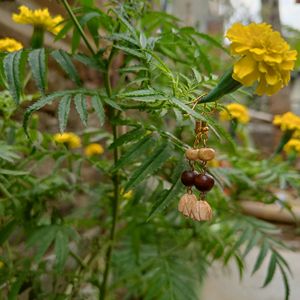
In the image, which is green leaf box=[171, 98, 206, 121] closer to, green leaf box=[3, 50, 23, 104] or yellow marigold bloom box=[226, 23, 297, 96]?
yellow marigold bloom box=[226, 23, 297, 96]

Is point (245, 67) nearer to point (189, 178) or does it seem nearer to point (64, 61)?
point (189, 178)

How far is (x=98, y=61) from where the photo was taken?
1.70ft

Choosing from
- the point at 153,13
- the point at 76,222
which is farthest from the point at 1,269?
the point at 153,13

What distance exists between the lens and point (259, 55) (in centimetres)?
32

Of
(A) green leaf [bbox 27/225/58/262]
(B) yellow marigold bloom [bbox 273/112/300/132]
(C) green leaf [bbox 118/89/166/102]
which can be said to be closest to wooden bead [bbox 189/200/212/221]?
(C) green leaf [bbox 118/89/166/102]

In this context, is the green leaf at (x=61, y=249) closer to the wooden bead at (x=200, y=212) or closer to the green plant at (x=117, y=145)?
the green plant at (x=117, y=145)

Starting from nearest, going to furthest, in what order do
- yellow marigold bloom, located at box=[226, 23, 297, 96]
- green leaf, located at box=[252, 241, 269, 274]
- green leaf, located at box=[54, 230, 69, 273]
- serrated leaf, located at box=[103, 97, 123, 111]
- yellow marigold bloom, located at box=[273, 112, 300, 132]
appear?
yellow marigold bloom, located at box=[226, 23, 297, 96], serrated leaf, located at box=[103, 97, 123, 111], green leaf, located at box=[54, 230, 69, 273], green leaf, located at box=[252, 241, 269, 274], yellow marigold bloom, located at box=[273, 112, 300, 132]

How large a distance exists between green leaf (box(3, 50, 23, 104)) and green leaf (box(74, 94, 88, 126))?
0.21 ft

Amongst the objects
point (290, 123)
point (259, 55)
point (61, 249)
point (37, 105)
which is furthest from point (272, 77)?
point (290, 123)

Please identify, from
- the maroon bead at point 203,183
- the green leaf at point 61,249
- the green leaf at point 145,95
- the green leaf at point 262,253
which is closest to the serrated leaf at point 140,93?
the green leaf at point 145,95

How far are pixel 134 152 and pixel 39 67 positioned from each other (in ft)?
0.53

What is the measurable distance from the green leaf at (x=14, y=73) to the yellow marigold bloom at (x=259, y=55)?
0.78 feet

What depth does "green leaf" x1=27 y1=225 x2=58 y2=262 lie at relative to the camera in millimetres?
582

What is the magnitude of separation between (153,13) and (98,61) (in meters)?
0.19
